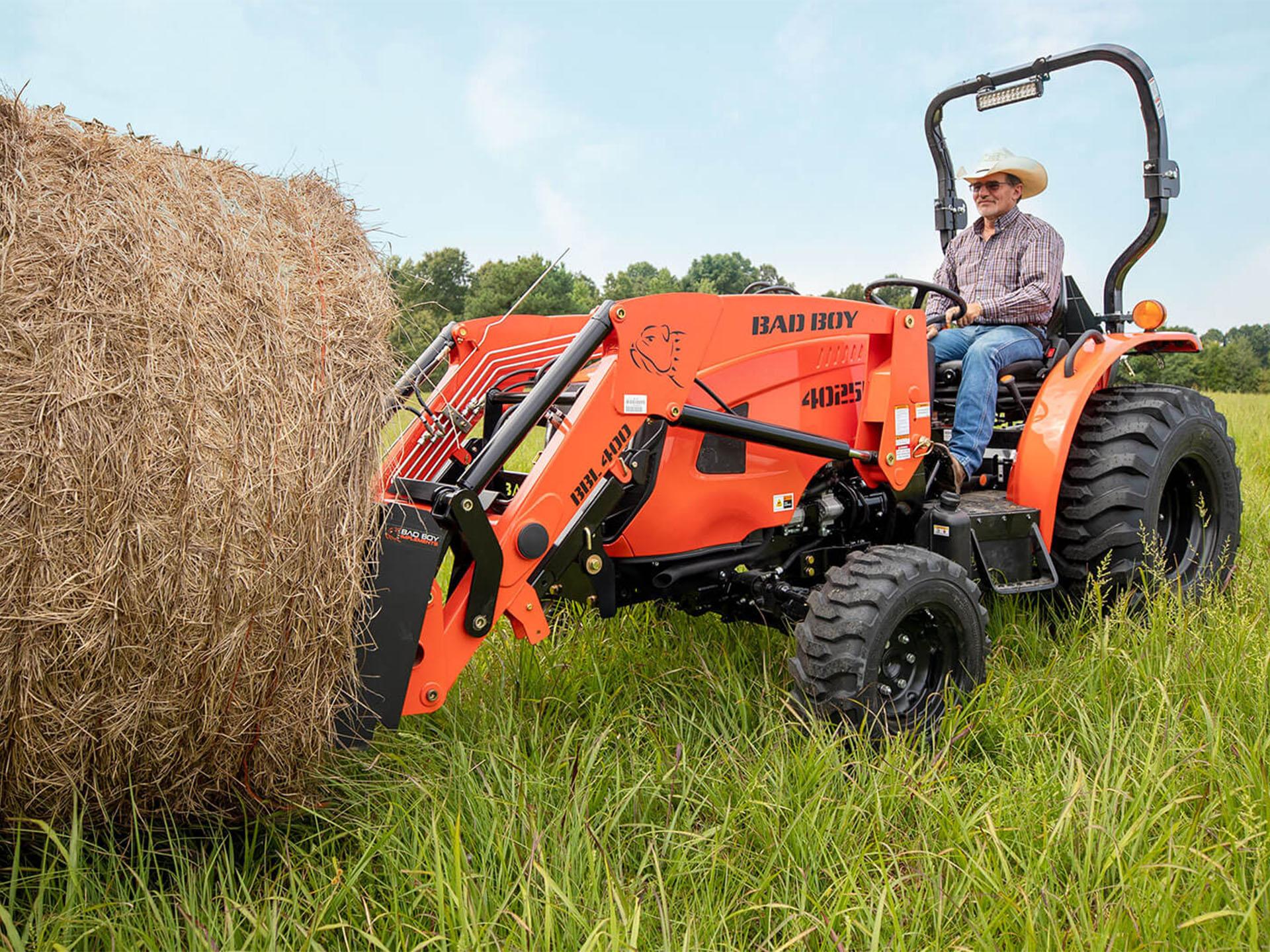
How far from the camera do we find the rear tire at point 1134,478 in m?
4.67

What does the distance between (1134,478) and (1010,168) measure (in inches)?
73.0

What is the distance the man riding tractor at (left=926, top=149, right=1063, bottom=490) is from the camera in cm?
472

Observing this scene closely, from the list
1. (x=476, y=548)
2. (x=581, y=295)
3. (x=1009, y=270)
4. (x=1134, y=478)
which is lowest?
(x=476, y=548)

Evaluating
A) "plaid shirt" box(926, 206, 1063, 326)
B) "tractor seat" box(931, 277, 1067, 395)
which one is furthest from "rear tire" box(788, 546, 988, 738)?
"plaid shirt" box(926, 206, 1063, 326)

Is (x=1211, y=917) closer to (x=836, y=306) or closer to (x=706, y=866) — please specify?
(x=706, y=866)

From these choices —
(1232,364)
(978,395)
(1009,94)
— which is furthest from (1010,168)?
(1232,364)

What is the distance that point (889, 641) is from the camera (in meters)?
3.50

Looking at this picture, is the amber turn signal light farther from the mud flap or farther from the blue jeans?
the mud flap

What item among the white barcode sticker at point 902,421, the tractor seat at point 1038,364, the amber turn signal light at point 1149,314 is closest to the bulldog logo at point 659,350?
the white barcode sticker at point 902,421

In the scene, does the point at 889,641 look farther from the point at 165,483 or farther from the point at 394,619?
the point at 165,483

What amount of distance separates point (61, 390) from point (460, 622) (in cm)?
122

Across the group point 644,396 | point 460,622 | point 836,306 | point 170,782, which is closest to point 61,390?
point 170,782

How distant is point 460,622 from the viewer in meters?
2.93

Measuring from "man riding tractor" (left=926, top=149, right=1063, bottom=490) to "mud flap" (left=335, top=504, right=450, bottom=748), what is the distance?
→ 260 cm
